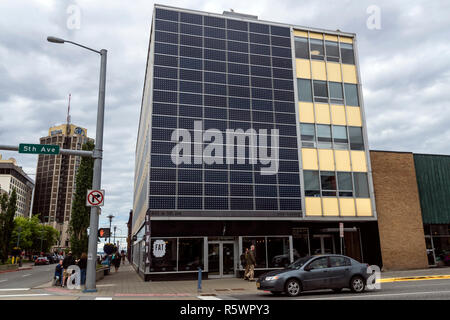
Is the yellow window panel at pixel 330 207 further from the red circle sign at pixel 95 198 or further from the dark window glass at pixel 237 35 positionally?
the red circle sign at pixel 95 198

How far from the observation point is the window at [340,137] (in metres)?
24.8

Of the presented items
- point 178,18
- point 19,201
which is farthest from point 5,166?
point 178,18

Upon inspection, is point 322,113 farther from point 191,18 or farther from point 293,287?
point 293,287

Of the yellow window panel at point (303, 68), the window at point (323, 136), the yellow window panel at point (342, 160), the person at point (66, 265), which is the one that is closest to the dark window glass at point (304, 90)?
the yellow window panel at point (303, 68)

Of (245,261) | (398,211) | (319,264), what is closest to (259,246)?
(245,261)

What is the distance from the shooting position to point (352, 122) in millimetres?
25531

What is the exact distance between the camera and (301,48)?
2631cm

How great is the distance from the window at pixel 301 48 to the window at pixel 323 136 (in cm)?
546

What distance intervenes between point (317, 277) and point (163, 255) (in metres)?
9.93

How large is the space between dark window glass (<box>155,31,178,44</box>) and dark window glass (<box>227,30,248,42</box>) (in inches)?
150

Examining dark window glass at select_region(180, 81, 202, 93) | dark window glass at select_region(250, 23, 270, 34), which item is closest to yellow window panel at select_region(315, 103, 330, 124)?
dark window glass at select_region(250, 23, 270, 34)
